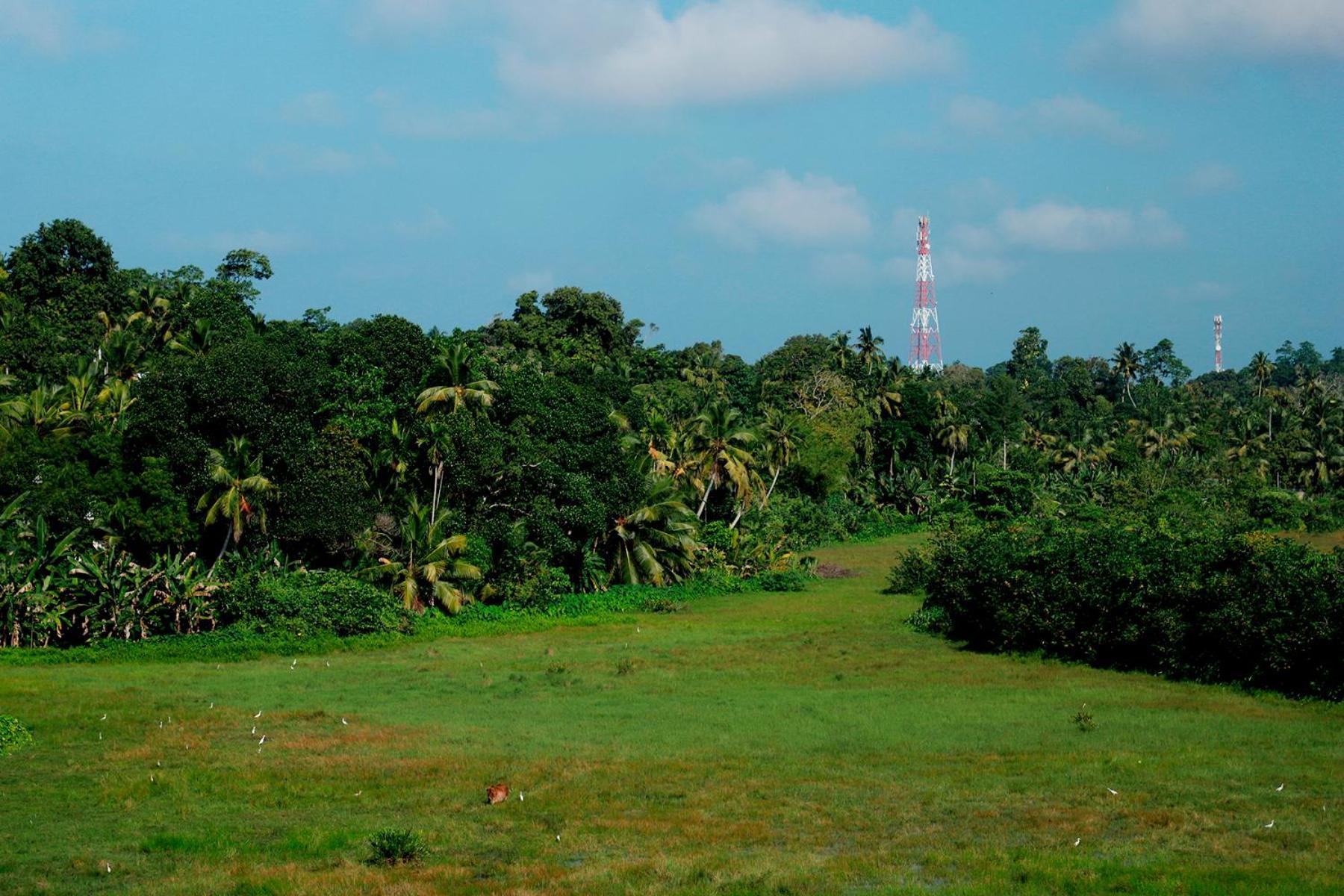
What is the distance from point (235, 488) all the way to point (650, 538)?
16347mm

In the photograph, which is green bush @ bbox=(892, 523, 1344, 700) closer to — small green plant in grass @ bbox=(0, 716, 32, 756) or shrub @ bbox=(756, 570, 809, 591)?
shrub @ bbox=(756, 570, 809, 591)

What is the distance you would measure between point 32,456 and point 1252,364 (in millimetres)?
105577

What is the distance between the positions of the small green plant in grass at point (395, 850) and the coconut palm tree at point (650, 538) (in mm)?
31668

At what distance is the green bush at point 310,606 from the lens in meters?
35.8

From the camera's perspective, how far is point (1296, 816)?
1619 cm

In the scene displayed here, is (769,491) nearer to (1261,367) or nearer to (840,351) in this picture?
(840,351)

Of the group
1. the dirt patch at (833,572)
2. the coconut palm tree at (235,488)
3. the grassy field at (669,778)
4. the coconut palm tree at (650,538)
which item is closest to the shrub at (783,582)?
the dirt patch at (833,572)

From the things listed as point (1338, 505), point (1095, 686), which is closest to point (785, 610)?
point (1095, 686)

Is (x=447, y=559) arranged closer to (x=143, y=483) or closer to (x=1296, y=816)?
(x=143, y=483)

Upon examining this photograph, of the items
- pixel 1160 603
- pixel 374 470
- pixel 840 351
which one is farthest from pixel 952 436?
pixel 1160 603

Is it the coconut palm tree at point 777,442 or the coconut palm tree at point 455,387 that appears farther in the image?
the coconut palm tree at point 777,442

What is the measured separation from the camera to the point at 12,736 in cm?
2214

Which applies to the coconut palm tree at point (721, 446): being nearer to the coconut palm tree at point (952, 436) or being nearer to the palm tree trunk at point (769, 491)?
the palm tree trunk at point (769, 491)

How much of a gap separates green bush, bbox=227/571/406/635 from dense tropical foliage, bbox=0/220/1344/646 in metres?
0.15
